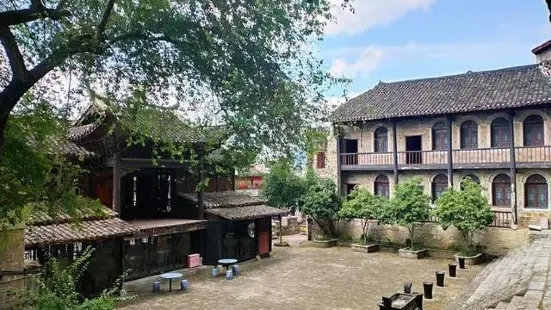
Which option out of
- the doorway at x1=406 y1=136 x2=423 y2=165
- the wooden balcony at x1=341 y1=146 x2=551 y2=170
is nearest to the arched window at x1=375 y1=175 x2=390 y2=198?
the wooden balcony at x1=341 y1=146 x2=551 y2=170

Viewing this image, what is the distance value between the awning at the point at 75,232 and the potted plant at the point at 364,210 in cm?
1188

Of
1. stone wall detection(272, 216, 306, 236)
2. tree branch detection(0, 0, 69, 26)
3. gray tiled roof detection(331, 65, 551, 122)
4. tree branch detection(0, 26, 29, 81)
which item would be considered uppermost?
gray tiled roof detection(331, 65, 551, 122)

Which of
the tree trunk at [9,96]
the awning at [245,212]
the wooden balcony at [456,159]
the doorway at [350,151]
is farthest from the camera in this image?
the doorway at [350,151]

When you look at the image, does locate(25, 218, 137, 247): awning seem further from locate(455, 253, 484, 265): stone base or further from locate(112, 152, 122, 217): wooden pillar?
locate(455, 253, 484, 265): stone base

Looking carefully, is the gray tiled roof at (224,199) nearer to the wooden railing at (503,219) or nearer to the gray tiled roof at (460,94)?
the gray tiled roof at (460,94)

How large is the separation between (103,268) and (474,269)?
566 inches

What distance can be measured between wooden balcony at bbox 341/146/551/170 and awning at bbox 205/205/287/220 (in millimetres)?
6545

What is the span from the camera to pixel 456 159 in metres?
23.6

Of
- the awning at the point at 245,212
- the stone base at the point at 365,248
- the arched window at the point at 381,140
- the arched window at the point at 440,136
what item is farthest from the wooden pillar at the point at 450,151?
the awning at the point at 245,212

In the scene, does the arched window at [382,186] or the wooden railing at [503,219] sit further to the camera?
the arched window at [382,186]

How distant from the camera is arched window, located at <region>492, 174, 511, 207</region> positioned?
894 inches

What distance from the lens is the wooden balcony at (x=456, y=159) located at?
21375mm

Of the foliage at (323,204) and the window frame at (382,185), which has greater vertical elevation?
the window frame at (382,185)

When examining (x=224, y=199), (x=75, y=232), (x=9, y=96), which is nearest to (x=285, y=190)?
(x=224, y=199)
